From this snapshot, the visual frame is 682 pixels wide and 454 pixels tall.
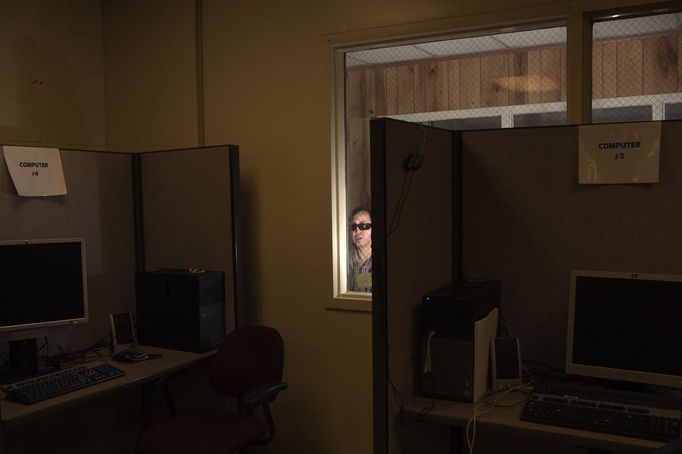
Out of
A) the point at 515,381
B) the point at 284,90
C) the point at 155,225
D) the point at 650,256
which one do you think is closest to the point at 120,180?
the point at 155,225

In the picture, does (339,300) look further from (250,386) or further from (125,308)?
(125,308)

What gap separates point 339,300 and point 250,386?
25.1 inches

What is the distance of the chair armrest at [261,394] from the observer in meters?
2.55

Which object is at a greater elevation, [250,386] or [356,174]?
[356,174]

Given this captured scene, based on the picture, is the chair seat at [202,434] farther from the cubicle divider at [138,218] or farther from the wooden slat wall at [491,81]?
the wooden slat wall at [491,81]

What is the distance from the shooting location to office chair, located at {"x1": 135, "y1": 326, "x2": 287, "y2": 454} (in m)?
2.51

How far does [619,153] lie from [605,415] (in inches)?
34.3

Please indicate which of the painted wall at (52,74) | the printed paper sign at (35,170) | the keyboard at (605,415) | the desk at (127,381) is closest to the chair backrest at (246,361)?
the desk at (127,381)

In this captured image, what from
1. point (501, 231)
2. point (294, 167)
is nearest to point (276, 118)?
point (294, 167)

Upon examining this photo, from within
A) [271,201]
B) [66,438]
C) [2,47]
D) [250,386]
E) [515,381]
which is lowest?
[66,438]

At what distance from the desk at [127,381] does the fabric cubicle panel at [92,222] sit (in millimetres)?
261

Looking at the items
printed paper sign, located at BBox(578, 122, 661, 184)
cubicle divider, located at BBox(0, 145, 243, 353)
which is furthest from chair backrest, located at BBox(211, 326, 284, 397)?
printed paper sign, located at BBox(578, 122, 661, 184)

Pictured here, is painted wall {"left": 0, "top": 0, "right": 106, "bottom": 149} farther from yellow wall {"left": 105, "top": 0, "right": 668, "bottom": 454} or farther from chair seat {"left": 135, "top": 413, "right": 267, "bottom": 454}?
chair seat {"left": 135, "top": 413, "right": 267, "bottom": 454}

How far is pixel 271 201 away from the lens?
3.35m
